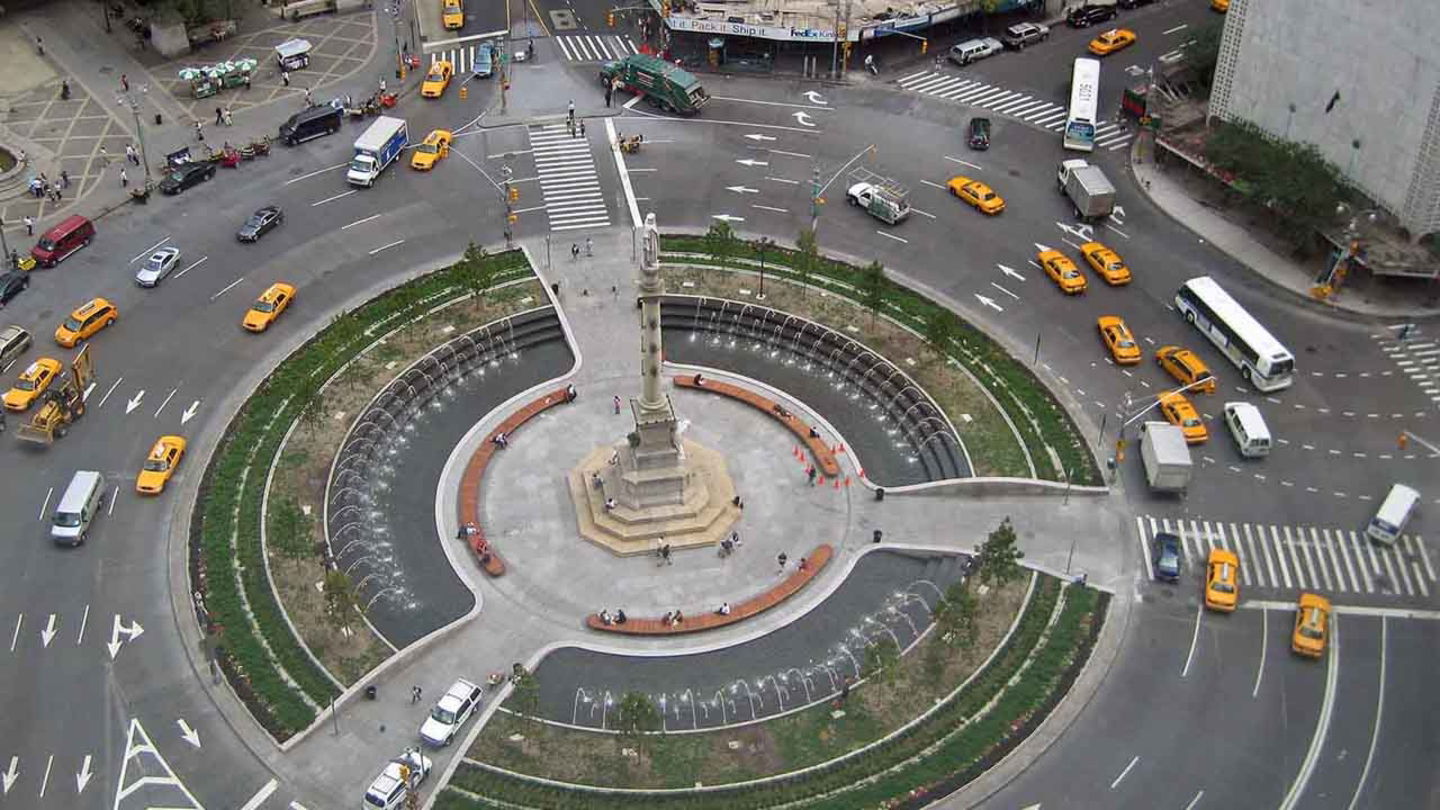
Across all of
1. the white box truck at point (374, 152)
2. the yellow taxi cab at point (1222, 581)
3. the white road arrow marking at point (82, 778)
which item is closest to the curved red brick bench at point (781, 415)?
the yellow taxi cab at point (1222, 581)

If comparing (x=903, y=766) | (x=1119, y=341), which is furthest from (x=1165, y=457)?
(x=903, y=766)

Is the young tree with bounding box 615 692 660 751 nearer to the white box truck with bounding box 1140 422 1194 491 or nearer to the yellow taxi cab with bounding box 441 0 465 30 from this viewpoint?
the white box truck with bounding box 1140 422 1194 491

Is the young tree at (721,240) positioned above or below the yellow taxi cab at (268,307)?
above

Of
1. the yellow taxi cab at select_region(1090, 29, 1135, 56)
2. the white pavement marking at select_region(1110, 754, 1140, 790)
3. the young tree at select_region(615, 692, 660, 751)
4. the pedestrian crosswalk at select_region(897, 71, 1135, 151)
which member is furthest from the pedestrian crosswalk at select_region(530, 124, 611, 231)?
the white pavement marking at select_region(1110, 754, 1140, 790)

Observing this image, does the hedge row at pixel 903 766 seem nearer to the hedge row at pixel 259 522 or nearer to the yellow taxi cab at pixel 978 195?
the hedge row at pixel 259 522

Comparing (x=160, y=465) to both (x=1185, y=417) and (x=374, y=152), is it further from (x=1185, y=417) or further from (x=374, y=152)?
(x=1185, y=417)

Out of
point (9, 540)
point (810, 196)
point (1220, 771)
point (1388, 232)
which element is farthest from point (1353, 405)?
point (9, 540)
